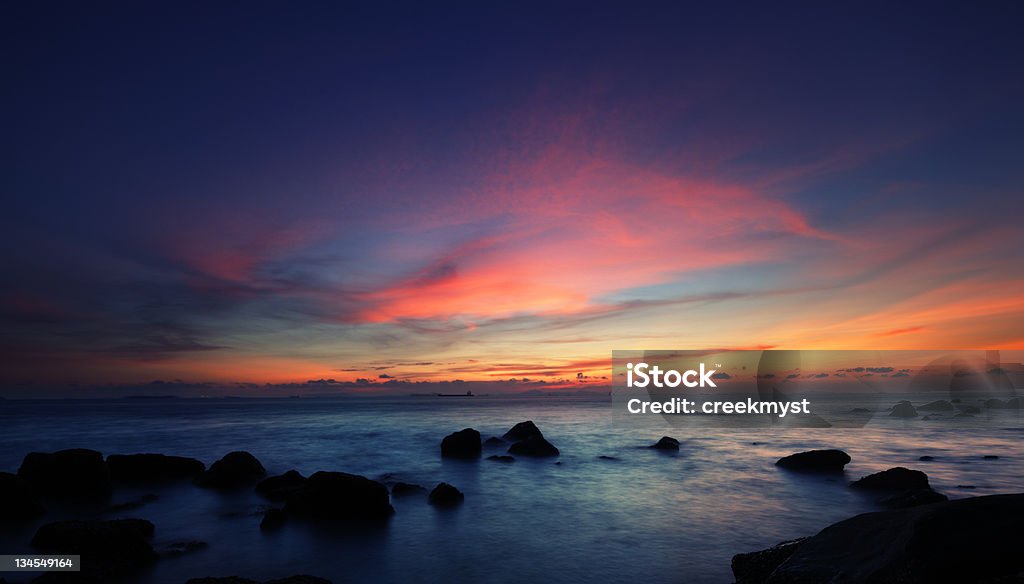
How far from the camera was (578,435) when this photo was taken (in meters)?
51.7

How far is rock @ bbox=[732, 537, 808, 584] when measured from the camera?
29.8 ft

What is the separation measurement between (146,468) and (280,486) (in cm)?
895

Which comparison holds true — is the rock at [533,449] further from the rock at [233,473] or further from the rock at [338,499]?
the rock at [338,499]

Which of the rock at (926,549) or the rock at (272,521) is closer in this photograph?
the rock at (926,549)

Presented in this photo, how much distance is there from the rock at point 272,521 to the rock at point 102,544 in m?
3.52

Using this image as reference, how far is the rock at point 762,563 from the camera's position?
9094mm

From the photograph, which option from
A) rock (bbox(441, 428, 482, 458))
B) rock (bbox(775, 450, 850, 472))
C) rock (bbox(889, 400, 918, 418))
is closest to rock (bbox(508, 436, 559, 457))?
rock (bbox(441, 428, 482, 458))

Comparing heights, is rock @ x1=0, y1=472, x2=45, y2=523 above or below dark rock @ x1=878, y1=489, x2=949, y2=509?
above

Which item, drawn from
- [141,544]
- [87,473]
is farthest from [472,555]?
[87,473]

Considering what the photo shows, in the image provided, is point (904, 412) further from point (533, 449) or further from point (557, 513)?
point (557, 513)

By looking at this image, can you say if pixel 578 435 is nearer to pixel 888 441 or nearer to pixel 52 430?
pixel 888 441

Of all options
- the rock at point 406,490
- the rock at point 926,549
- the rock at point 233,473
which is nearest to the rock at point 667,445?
the rock at point 406,490

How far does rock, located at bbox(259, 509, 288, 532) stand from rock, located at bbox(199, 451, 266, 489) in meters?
8.25

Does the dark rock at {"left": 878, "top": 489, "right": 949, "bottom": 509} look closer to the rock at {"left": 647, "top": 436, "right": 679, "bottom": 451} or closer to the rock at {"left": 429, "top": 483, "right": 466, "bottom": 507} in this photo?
the rock at {"left": 429, "top": 483, "right": 466, "bottom": 507}
